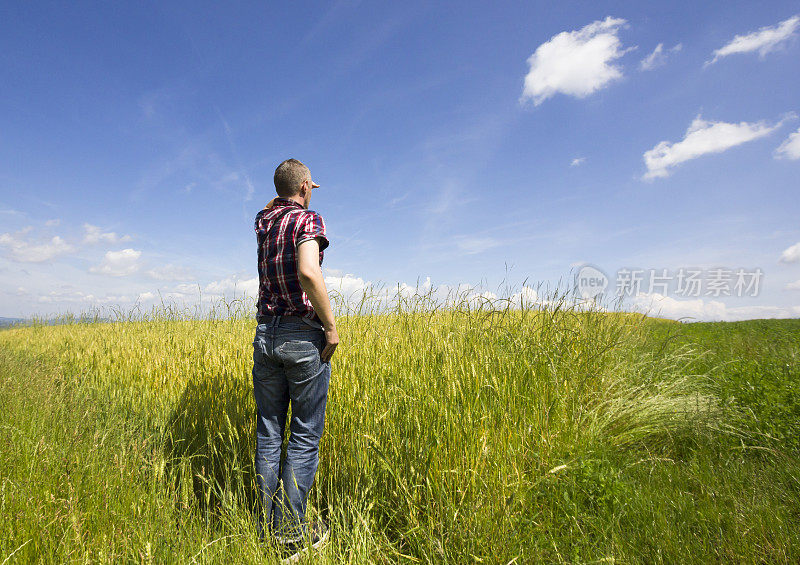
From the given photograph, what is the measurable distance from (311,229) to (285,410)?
48.7 inches

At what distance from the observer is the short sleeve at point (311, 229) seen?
2.35 meters

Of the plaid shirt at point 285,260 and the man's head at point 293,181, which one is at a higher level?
the man's head at point 293,181

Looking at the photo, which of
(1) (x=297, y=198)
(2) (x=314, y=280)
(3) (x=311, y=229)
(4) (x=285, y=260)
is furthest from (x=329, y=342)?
(1) (x=297, y=198)

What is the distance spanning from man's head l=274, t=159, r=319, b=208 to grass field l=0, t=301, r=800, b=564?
159 centimetres

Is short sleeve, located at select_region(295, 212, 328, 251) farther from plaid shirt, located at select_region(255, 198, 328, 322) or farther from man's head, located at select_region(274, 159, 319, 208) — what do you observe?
man's head, located at select_region(274, 159, 319, 208)

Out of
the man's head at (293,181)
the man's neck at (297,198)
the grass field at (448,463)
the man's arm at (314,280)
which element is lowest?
the grass field at (448,463)

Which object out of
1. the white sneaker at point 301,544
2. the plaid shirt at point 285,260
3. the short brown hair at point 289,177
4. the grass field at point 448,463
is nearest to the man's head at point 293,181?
the short brown hair at point 289,177

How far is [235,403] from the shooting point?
384 centimetres

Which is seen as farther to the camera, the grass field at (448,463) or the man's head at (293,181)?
the man's head at (293,181)

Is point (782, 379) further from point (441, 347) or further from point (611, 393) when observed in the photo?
point (441, 347)

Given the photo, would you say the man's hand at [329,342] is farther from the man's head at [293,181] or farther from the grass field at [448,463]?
the man's head at [293,181]

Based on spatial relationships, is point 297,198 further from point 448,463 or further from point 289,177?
point 448,463

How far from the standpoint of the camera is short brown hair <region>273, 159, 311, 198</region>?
8.56 feet

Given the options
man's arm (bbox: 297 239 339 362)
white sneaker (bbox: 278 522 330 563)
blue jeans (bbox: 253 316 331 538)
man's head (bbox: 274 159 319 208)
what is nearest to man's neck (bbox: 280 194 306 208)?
man's head (bbox: 274 159 319 208)
